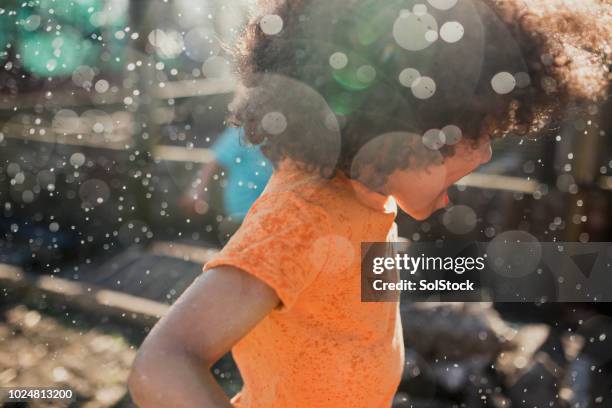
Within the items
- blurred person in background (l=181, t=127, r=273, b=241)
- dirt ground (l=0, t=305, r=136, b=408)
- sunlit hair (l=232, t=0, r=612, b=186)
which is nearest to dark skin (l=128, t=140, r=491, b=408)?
sunlit hair (l=232, t=0, r=612, b=186)

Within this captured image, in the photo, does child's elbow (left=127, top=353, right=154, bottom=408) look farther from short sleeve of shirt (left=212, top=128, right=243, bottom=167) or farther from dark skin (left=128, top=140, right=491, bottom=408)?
short sleeve of shirt (left=212, top=128, right=243, bottom=167)

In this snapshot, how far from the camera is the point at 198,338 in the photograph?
0.70 meters

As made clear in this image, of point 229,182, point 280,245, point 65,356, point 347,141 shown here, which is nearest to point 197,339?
point 280,245

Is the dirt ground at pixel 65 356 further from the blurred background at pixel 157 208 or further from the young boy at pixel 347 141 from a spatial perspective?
the young boy at pixel 347 141

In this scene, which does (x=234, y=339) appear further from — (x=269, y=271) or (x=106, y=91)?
(x=106, y=91)

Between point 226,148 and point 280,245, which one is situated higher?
point 280,245

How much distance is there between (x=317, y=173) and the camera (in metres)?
0.88

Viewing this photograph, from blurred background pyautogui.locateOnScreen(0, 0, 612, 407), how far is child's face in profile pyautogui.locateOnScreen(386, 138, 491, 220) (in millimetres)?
1516

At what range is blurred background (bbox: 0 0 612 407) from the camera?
3330mm

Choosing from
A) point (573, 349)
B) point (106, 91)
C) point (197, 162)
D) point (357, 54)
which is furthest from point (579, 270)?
point (106, 91)

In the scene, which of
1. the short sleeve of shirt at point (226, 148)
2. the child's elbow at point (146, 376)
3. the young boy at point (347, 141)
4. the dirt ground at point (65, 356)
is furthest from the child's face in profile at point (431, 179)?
the short sleeve of shirt at point (226, 148)

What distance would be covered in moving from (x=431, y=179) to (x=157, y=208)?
15.3ft

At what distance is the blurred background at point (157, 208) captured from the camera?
3.33m
